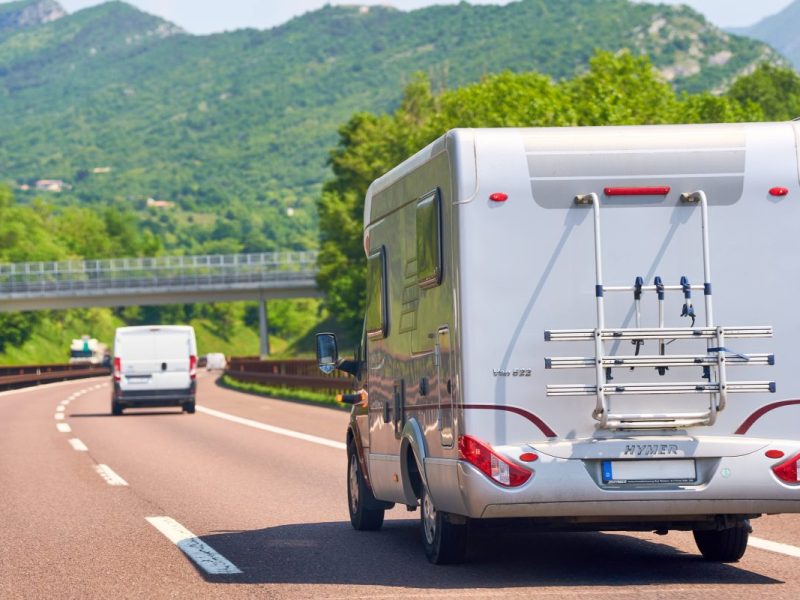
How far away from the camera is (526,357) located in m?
8.14

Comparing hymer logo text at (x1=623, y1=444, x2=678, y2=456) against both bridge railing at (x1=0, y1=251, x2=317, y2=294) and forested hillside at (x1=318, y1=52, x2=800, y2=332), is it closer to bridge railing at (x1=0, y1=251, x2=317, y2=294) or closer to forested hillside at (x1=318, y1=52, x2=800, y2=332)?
forested hillside at (x1=318, y1=52, x2=800, y2=332)

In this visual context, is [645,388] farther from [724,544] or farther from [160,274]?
[160,274]

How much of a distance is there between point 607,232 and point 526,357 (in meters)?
0.85

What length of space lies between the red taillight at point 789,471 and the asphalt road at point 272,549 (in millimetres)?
562

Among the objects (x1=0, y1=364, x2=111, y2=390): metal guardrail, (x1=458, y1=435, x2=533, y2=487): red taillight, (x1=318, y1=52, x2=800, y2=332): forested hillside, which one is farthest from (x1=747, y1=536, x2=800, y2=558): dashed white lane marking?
(x1=318, y1=52, x2=800, y2=332): forested hillside

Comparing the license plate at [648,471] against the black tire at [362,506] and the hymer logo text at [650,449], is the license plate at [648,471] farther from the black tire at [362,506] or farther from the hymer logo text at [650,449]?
the black tire at [362,506]

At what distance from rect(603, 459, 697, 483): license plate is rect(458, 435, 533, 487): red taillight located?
46cm

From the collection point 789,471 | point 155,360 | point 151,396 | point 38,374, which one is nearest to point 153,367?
point 155,360

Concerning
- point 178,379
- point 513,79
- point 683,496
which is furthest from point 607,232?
point 513,79

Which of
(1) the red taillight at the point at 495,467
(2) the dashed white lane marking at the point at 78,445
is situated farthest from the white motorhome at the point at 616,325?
(2) the dashed white lane marking at the point at 78,445

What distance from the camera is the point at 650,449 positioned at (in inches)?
318

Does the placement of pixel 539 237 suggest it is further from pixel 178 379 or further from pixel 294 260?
pixel 294 260

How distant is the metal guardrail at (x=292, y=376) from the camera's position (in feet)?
112

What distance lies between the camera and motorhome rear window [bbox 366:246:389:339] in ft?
33.3
